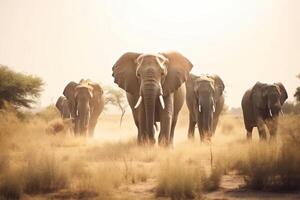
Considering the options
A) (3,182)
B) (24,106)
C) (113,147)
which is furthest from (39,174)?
(24,106)

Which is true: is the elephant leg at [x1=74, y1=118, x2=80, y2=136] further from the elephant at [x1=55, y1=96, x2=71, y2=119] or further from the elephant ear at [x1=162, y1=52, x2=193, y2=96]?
the elephant ear at [x1=162, y1=52, x2=193, y2=96]

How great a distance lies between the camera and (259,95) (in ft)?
54.3

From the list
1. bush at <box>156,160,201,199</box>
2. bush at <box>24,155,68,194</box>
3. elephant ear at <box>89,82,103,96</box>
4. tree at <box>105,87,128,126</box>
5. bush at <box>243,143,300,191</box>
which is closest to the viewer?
bush at <box>156,160,201,199</box>

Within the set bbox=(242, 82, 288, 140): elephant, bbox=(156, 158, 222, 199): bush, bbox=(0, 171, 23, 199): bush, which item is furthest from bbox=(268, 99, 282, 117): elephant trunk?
bbox=(0, 171, 23, 199): bush

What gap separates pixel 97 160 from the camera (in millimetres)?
11094

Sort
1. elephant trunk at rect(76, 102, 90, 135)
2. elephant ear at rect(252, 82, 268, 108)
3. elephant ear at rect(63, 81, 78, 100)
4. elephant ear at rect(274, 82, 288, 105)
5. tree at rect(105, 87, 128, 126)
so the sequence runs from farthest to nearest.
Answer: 1. tree at rect(105, 87, 128, 126)
2. elephant ear at rect(63, 81, 78, 100)
3. elephant trunk at rect(76, 102, 90, 135)
4. elephant ear at rect(274, 82, 288, 105)
5. elephant ear at rect(252, 82, 268, 108)

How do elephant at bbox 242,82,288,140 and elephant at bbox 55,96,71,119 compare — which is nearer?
elephant at bbox 242,82,288,140

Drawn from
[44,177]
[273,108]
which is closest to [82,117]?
[273,108]

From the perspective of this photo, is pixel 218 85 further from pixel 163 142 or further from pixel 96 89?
pixel 96 89

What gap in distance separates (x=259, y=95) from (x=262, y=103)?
1.23ft

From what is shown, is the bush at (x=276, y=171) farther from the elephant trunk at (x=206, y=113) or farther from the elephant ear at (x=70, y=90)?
the elephant ear at (x=70, y=90)

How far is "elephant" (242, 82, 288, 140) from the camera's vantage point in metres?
15.9

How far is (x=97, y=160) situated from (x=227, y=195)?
4863mm

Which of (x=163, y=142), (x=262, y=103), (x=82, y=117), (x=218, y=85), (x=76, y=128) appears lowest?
(x=163, y=142)
